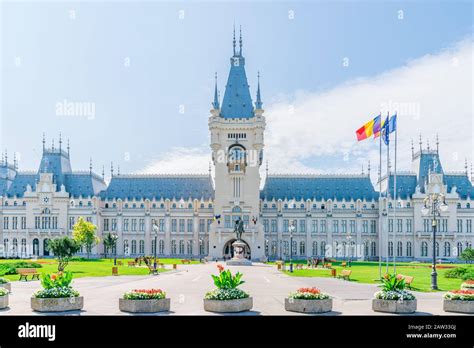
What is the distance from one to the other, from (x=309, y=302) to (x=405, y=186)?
88.8 m

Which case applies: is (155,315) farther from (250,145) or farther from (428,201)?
(250,145)

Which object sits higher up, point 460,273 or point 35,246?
point 460,273

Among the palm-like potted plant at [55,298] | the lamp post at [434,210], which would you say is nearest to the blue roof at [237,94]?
the lamp post at [434,210]

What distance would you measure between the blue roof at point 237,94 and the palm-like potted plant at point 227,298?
268 feet

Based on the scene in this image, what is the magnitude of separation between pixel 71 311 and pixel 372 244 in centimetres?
9029

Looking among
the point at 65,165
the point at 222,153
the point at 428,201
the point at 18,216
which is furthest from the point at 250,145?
the point at 428,201

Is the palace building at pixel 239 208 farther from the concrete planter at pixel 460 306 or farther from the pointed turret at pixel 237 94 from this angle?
the concrete planter at pixel 460 306

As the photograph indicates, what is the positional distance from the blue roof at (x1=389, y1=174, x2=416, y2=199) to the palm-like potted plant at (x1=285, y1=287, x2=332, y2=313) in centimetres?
8556

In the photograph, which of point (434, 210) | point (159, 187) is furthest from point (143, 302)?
point (159, 187)

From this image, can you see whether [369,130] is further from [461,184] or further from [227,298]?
[461,184]

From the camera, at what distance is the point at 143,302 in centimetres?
2289

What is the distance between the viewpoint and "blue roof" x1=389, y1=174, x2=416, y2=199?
105m

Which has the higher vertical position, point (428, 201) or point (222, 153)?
point (222, 153)
